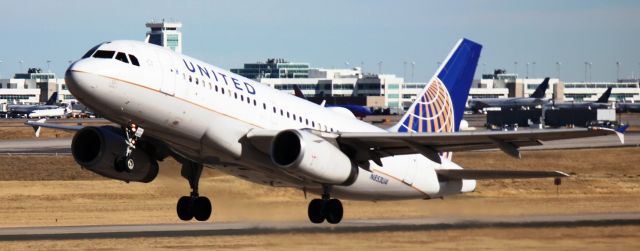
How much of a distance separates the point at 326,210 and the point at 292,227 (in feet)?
38.3

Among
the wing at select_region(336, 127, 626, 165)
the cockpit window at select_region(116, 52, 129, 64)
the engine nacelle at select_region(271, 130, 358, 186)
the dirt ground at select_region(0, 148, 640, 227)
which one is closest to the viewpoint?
the cockpit window at select_region(116, 52, 129, 64)

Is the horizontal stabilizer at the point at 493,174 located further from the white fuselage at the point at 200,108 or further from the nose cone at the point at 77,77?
the nose cone at the point at 77,77

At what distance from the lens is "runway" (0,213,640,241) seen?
60.6m

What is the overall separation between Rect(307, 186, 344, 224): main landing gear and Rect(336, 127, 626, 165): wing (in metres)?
1.88

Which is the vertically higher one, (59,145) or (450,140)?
(450,140)

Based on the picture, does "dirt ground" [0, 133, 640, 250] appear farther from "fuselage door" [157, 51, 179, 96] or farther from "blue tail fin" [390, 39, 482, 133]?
"fuselage door" [157, 51, 179, 96]

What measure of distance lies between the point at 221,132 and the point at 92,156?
17.1 ft

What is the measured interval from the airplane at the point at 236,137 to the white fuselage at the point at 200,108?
0.04 m

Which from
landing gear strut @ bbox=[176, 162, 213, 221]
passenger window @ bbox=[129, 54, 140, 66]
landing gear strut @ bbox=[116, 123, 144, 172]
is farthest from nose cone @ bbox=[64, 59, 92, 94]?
landing gear strut @ bbox=[176, 162, 213, 221]

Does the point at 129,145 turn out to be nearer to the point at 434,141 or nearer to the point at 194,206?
the point at 194,206

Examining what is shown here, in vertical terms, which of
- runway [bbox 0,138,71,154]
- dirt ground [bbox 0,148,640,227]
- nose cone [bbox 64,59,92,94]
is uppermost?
nose cone [bbox 64,59,92,94]

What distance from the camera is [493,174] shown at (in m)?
52.1

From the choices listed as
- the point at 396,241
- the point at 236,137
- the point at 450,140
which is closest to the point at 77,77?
the point at 236,137

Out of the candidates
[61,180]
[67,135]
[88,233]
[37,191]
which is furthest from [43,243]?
[67,135]
